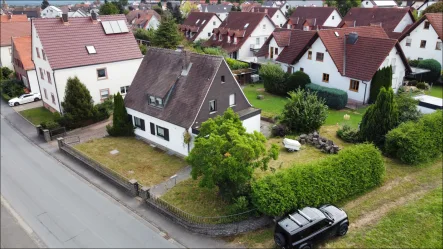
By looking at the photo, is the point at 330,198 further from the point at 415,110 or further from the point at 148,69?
the point at 148,69

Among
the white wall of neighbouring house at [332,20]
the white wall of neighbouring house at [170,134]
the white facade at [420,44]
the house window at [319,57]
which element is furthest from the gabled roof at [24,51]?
the white wall of neighbouring house at [332,20]

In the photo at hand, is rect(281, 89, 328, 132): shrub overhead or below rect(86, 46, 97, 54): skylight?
below

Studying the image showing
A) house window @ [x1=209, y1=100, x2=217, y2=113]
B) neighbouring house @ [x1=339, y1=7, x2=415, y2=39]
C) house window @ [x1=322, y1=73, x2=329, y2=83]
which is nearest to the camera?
house window @ [x1=209, y1=100, x2=217, y2=113]

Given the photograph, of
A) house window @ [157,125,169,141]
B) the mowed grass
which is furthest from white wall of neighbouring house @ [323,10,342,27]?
the mowed grass

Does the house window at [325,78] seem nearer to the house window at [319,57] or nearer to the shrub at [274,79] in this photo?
the house window at [319,57]

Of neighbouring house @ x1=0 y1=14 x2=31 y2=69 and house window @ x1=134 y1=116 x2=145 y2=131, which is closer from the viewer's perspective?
house window @ x1=134 y1=116 x2=145 y2=131

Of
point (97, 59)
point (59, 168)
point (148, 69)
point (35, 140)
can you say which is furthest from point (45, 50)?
point (59, 168)

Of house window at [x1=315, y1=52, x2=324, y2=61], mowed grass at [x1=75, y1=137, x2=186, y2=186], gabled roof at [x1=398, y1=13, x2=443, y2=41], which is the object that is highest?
gabled roof at [x1=398, y1=13, x2=443, y2=41]

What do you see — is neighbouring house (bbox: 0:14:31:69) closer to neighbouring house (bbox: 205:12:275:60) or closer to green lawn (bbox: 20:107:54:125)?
green lawn (bbox: 20:107:54:125)
